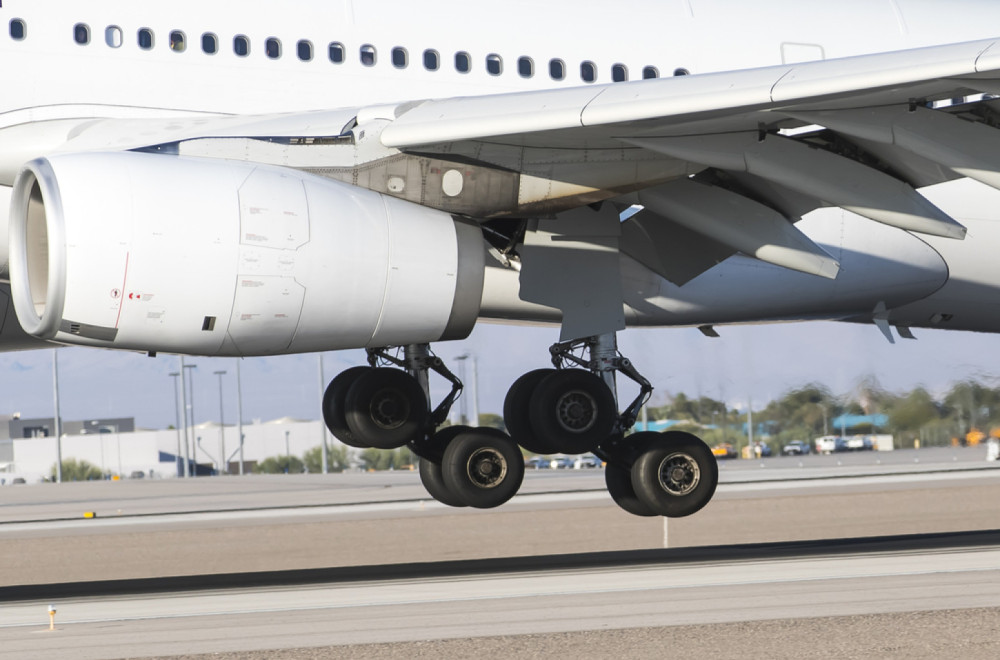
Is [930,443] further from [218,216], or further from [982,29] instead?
[218,216]

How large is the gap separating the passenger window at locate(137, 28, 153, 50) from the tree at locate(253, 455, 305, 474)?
7334cm

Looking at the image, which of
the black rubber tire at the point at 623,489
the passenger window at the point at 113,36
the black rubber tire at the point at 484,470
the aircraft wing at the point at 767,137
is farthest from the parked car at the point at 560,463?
the passenger window at the point at 113,36

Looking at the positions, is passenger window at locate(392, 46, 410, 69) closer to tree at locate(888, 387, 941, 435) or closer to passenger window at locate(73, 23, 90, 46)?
passenger window at locate(73, 23, 90, 46)

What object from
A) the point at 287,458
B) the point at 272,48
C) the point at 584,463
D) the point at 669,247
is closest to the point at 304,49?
the point at 272,48

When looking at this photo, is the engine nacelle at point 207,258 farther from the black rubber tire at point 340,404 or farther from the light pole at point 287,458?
the light pole at point 287,458

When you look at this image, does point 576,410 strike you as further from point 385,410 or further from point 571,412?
point 385,410

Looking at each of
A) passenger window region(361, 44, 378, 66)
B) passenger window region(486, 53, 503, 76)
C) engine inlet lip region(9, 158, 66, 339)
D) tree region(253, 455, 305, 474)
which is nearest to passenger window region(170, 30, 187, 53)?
passenger window region(361, 44, 378, 66)

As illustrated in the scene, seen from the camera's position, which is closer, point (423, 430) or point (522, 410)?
point (522, 410)

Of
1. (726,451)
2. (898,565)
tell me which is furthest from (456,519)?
(726,451)

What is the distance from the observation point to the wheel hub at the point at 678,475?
44.6 feet

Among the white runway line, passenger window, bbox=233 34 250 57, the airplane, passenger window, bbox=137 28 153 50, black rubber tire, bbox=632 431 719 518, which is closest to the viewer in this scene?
the airplane

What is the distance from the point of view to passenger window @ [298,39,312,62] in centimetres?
1303

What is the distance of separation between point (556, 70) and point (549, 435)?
3560 millimetres

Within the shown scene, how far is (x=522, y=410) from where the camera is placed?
1371cm
